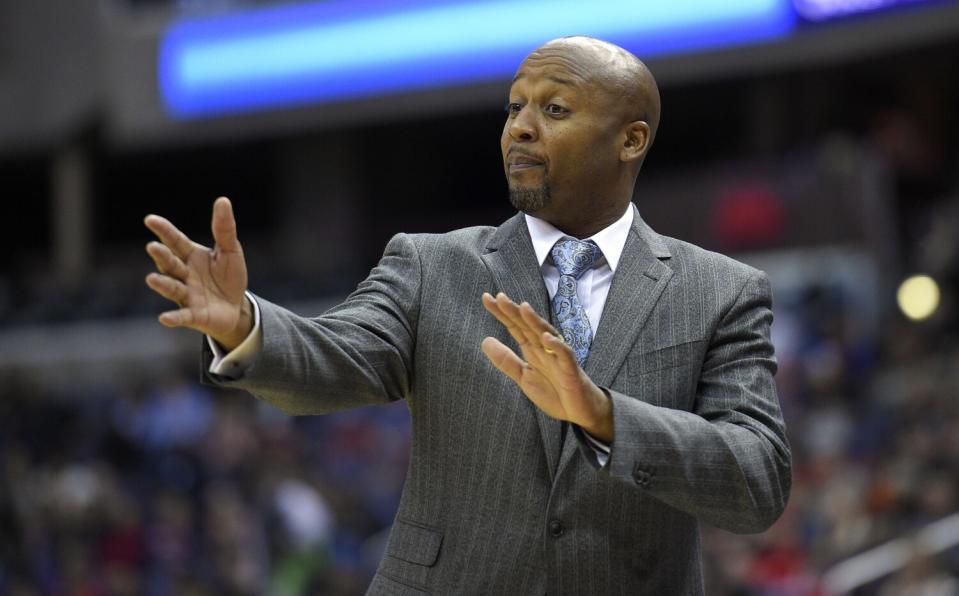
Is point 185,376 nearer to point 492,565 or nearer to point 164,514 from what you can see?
point 164,514

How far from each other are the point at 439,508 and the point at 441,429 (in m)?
0.14

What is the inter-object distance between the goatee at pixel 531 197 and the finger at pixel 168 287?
27.1 inches

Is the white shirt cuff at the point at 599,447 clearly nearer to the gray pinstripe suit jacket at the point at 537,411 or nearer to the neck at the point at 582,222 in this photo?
the gray pinstripe suit jacket at the point at 537,411

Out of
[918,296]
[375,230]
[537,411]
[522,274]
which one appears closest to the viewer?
[537,411]

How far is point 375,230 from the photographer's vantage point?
16812 mm

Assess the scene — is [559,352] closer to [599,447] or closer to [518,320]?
[518,320]

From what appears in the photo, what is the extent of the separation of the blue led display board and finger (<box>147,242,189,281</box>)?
10.5m

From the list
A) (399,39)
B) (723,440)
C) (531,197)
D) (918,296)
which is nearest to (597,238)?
(531,197)

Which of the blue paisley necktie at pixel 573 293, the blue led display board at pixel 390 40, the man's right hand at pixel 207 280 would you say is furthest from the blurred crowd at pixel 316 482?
the man's right hand at pixel 207 280

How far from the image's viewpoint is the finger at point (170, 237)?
212 centimetres

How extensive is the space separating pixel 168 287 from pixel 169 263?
49 millimetres

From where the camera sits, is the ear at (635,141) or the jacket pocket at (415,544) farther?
the ear at (635,141)

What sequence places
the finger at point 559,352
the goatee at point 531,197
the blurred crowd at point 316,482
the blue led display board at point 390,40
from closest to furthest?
the finger at point 559,352, the goatee at point 531,197, the blurred crowd at point 316,482, the blue led display board at point 390,40

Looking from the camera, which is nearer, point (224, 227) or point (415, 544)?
point (224, 227)
